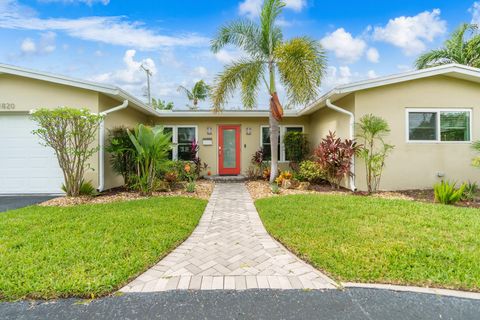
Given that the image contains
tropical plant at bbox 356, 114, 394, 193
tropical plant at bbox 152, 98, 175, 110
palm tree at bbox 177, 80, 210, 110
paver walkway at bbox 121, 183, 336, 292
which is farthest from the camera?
tropical plant at bbox 152, 98, 175, 110

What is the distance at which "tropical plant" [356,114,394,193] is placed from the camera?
23.5 ft

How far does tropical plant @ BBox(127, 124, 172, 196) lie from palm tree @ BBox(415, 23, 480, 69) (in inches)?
553

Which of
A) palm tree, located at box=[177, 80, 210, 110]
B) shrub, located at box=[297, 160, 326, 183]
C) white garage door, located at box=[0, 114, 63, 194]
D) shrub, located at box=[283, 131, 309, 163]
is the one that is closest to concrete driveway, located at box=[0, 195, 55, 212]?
white garage door, located at box=[0, 114, 63, 194]

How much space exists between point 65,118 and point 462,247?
7972 millimetres

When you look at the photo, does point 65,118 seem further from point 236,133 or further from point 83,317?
point 236,133

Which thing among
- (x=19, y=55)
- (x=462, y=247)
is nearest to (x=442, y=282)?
(x=462, y=247)

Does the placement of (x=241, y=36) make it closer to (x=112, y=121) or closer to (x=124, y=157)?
(x=112, y=121)

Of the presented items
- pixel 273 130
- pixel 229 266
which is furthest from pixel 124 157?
pixel 229 266

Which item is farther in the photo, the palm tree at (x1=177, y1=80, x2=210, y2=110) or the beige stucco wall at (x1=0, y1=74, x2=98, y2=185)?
the palm tree at (x1=177, y1=80, x2=210, y2=110)

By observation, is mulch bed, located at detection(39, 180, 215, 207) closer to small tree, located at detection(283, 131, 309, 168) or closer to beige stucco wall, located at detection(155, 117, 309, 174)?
beige stucco wall, located at detection(155, 117, 309, 174)

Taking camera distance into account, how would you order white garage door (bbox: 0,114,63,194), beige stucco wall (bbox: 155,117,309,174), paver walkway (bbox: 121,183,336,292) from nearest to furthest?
1. paver walkway (bbox: 121,183,336,292)
2. white garage door (bbox: 0,114,63,194)
3. beige stucco wall (bbox: 155,117,309,174)

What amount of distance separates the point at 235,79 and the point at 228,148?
3.71m

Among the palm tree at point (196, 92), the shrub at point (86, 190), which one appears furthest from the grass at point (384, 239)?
the palm tree at point (196, 92)

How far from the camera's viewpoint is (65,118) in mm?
6172
